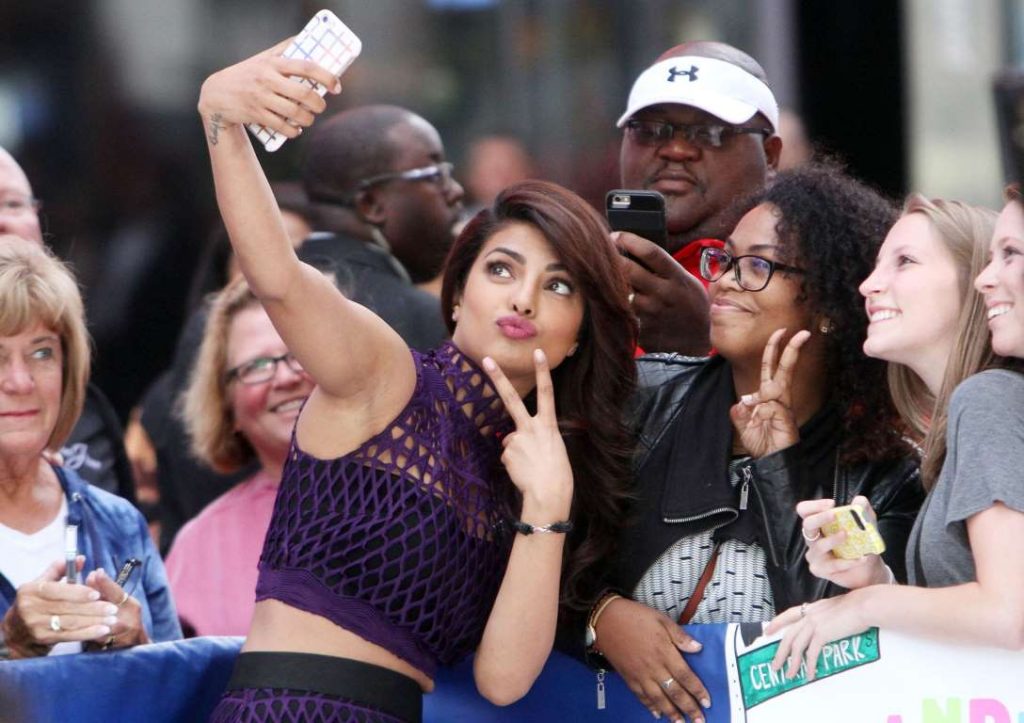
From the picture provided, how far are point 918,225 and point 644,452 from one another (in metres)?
0.77

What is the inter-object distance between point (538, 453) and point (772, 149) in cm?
166

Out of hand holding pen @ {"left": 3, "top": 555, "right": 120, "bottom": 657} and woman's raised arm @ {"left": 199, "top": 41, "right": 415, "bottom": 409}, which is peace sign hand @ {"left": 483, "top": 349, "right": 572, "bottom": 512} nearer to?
woman's raised arm @ {"left": 199, "top": 41, "right": 415, "bottom": 409}

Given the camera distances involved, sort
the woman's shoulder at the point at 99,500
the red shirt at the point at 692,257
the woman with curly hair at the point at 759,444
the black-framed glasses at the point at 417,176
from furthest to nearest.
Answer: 1. the black-framed glasses at the point at 417,176
2. the red shirt at the point at 692,257
3. the woman's shoulder at the point at 99,500
4. the woman with curly hair at the point at 759,444

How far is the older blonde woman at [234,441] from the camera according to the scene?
4.40 metres

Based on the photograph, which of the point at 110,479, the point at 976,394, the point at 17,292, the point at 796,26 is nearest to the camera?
the point at 976,394

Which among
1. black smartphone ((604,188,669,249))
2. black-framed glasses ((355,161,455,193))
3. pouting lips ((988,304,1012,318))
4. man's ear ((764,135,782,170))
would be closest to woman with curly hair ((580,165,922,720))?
black smartphone ((604,188,669,249))

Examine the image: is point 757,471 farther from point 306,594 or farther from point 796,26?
point 796,26

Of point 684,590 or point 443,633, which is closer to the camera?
point 443,633

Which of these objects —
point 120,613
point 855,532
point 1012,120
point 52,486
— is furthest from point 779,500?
point 52,486

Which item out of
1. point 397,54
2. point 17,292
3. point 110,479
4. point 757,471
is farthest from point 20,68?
point 757,471

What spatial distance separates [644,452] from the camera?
354cm

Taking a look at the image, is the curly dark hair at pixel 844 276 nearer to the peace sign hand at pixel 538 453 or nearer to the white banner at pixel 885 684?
the white banner at pixel 885 684

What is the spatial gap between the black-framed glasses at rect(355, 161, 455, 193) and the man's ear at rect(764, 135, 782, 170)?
3.95 ft

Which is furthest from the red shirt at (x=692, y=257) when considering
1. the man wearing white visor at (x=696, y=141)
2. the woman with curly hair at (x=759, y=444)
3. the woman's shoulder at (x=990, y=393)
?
the woman's shoulder at (x=990, y=393)
